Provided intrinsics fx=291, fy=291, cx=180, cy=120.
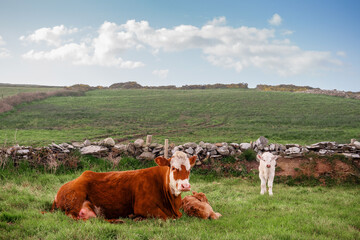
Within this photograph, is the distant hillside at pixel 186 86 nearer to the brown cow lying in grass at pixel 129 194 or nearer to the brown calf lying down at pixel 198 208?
the brown calf lying down at pixel 198 208

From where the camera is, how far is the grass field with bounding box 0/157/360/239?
5430mm

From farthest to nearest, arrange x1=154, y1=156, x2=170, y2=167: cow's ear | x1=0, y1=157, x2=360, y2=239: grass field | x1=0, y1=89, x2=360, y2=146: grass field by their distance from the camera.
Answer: x1=0, y1=89, x2=360, y2=146: grass field → x1=154, y1=156, x2=170, y2=167: cow's ear → x1=0, y1=157, x2=360, y2=239: grass field

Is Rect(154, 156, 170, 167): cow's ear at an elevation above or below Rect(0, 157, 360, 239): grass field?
above

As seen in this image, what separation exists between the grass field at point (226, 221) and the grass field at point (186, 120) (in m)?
11.1

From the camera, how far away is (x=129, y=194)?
7012 mm

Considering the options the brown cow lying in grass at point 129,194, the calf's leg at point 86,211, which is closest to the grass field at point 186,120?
the brown cow lying in grass at point 129,194

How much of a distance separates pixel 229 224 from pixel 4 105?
38.7 metres

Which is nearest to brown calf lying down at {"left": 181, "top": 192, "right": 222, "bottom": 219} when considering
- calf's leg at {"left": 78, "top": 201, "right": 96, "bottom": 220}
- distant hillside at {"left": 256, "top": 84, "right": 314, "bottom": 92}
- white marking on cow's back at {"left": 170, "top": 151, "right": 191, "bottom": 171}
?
white marking on cow's back at {"left": 170, "top": 151, "right": 191, "bottom": 171}

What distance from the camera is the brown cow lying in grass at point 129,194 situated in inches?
265

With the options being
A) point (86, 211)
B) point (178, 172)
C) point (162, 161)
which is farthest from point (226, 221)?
point (86, 211)

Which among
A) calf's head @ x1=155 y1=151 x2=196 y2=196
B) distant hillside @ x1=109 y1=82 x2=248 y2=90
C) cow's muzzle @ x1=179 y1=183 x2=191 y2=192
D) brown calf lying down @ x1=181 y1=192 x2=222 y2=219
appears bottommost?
brown calf lying down @ x1=181 y1=192 x2=222 y2=219

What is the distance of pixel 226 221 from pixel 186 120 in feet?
95.9

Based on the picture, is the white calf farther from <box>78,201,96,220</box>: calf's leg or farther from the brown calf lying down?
<box>78,201,96,220</box>: calf's leg

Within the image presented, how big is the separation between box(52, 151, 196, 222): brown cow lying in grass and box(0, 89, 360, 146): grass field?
11.4m
